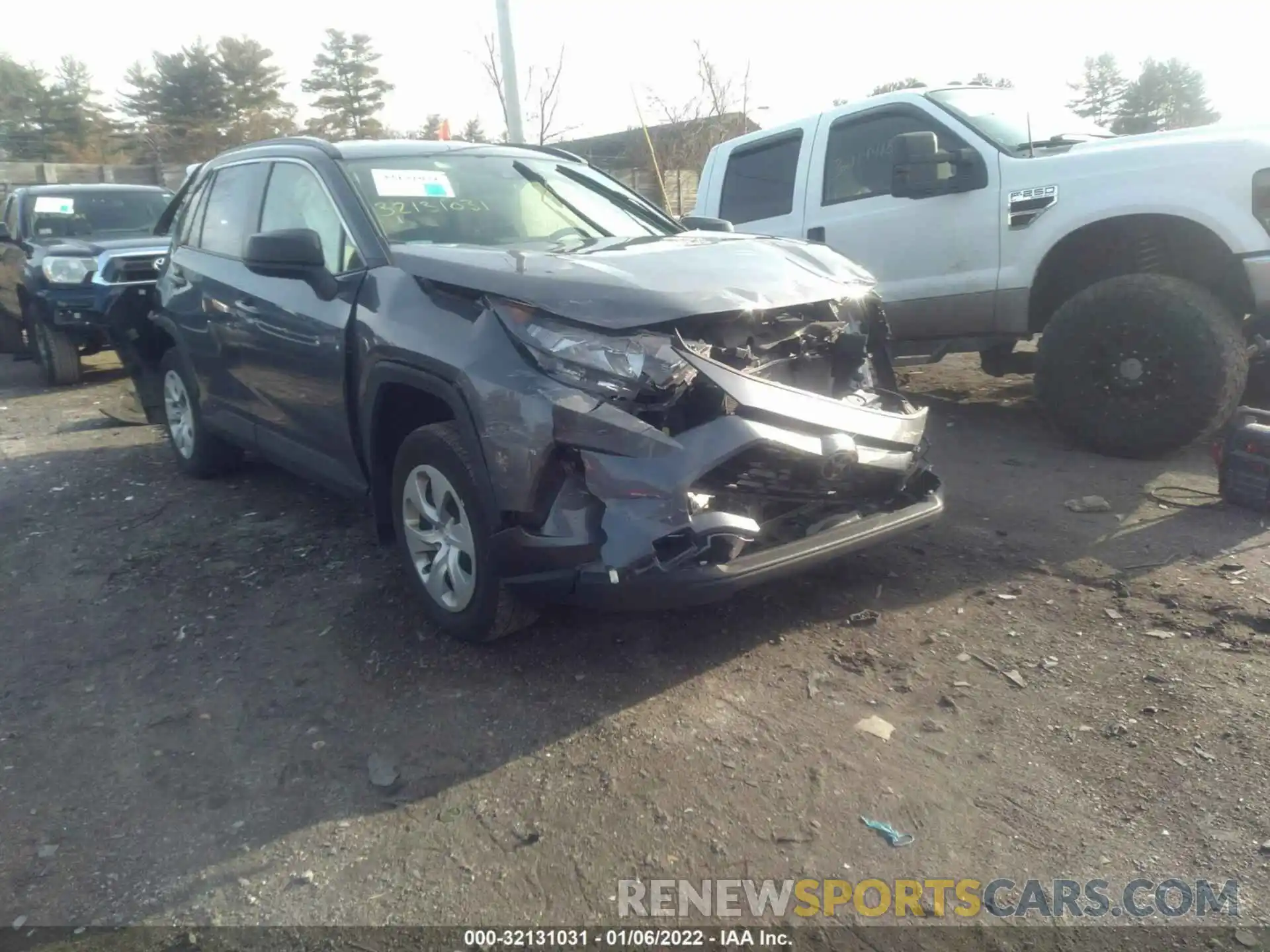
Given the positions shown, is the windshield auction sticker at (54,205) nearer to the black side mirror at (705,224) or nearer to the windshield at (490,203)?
the windshield at (490,203)

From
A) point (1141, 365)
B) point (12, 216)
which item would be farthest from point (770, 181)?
point (12, 216)

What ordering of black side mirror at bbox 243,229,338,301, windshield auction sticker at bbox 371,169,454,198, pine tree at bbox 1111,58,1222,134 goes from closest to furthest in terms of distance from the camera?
black side mirror at bbox 243,229,338,301 < windshield auction sticker at bbox 371,169,454,198 < pine tree at bbox 1111,58,1222,134

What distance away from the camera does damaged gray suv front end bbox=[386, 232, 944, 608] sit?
2992 mm

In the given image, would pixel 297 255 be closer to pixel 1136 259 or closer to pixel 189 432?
pixel 189 432

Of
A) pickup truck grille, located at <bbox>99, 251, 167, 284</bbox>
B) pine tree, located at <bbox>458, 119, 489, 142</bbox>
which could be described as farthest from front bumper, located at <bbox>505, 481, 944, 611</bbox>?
pine tree, located at <bbox>458, 119, 489, 142</bbox>

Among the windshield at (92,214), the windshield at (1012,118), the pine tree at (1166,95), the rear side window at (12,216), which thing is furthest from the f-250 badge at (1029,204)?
the pine tree at (1166,95)

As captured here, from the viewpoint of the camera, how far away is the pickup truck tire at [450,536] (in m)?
3.32

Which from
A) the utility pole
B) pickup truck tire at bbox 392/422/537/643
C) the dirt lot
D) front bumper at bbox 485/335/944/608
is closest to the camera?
the dirt lot

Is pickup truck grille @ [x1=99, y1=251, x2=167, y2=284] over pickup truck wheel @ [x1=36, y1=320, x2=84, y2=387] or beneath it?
over

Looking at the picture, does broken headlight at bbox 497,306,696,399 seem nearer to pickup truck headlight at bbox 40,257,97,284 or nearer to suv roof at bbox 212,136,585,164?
suv roof at bbox 212,136,585,164

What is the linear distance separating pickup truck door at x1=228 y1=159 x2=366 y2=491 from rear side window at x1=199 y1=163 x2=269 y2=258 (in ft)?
0.51

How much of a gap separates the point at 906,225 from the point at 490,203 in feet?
10.4

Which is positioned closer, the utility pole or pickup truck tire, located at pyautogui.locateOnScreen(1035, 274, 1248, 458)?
pickup truck tire, located at pyautogui.locateOnScreen(1035, 274, 1248, 458)

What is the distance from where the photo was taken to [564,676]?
347 cm
